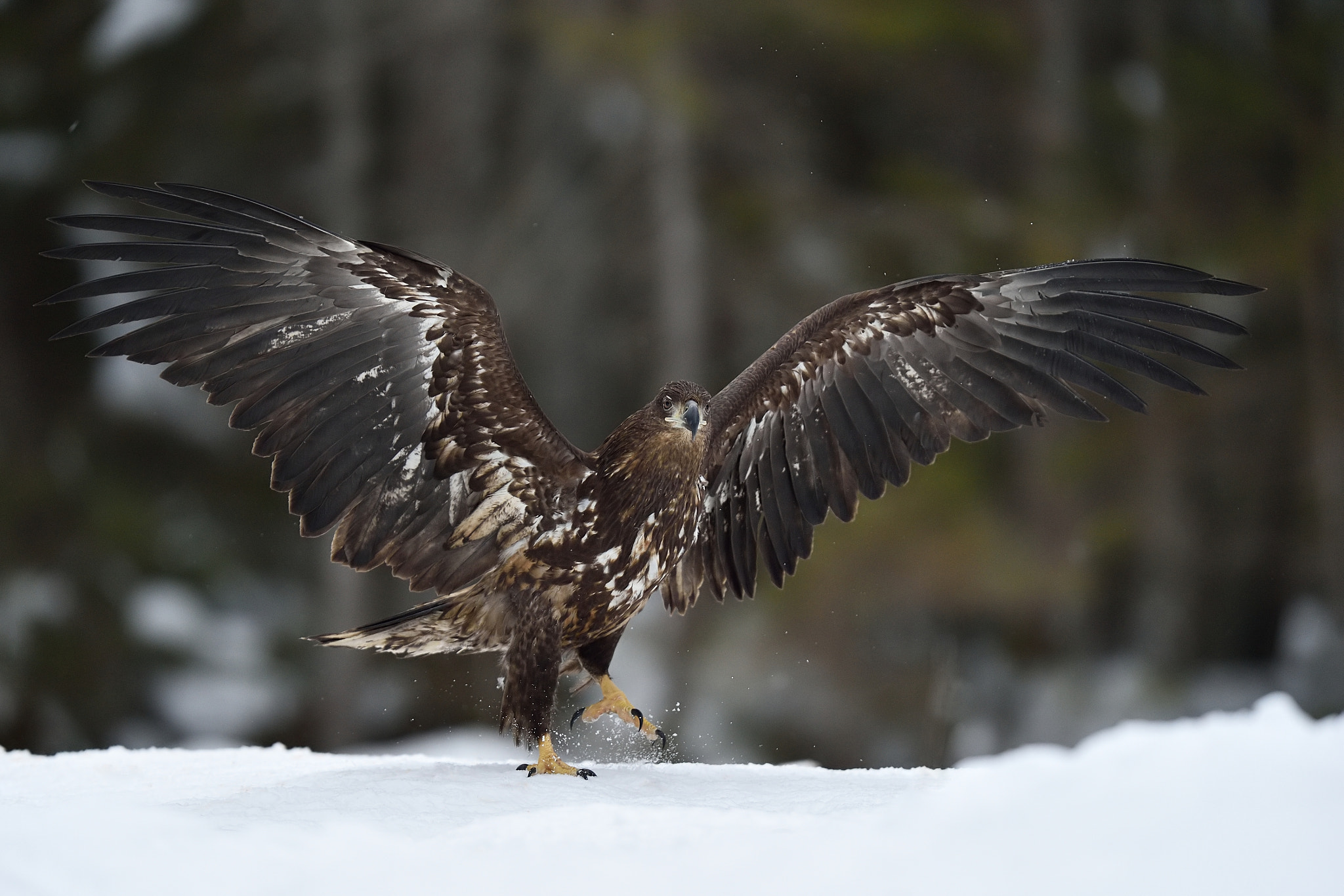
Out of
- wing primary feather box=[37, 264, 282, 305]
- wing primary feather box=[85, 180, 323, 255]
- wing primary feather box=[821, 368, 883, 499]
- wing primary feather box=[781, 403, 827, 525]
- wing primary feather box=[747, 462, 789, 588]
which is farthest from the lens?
wing primary feather box=[747, 462, 789, 588]

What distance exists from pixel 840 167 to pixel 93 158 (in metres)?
6.73

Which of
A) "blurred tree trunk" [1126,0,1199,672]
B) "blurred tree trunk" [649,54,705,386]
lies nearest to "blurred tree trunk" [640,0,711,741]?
"blurred tree trunk" [649,54,705,386]

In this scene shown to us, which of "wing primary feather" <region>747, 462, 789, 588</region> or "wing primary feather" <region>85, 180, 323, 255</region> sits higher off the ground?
"wing primary feather" <region>85, 180, 323, 255</region>

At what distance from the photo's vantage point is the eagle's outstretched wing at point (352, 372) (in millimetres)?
3654

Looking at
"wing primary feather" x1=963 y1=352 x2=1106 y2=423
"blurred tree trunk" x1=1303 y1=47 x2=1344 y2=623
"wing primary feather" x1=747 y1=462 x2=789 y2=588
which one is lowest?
"wing primary feather" x1=747 y1=462 x2=789 y2=588

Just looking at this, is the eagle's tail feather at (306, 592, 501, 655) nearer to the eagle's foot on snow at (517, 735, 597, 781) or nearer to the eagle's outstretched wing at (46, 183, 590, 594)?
the eagle's outstretched wing at (46, 183, 590, 594)

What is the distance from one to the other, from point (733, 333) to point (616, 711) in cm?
614

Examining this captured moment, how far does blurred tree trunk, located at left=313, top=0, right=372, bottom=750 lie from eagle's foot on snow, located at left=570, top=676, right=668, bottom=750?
5.61 metres

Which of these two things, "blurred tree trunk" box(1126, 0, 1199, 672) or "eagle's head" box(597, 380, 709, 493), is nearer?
"eagle's head" box(597, 380, 709, 493)

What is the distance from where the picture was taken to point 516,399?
388 cm

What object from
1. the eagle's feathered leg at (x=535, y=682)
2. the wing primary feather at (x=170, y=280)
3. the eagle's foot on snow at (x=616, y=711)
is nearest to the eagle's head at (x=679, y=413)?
the eagle's feathered leg at (x=535, y=682)

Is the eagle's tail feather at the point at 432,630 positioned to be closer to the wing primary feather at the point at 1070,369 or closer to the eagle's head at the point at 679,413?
the eagle's head at the point at 679,413

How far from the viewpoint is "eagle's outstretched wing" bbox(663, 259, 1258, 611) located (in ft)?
13.8

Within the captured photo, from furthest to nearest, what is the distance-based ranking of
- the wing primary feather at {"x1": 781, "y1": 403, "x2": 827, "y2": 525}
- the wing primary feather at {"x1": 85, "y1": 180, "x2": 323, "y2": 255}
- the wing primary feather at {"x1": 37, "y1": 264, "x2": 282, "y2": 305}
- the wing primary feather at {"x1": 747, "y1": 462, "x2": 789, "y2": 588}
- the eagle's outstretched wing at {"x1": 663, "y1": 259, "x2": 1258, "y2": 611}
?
the wing primary feather at {"x1": 747, "y1": 462, "x2": 789, "y2": 588} → the wing primary feather at {"x1": 781, "y1": 403, "x2": 827, "y2": 525} → the eagle's outstretched wing at {"x1": 663, "y1": 259, "x2": 1258, "y2": 611} → the wing primary feather at {"x1": 85, "y1": 180, "x2": 323, "y2": 255} → the wing primary feather at {"x1": 37, "y1": 264, "x2": 282, "y2": 305}
